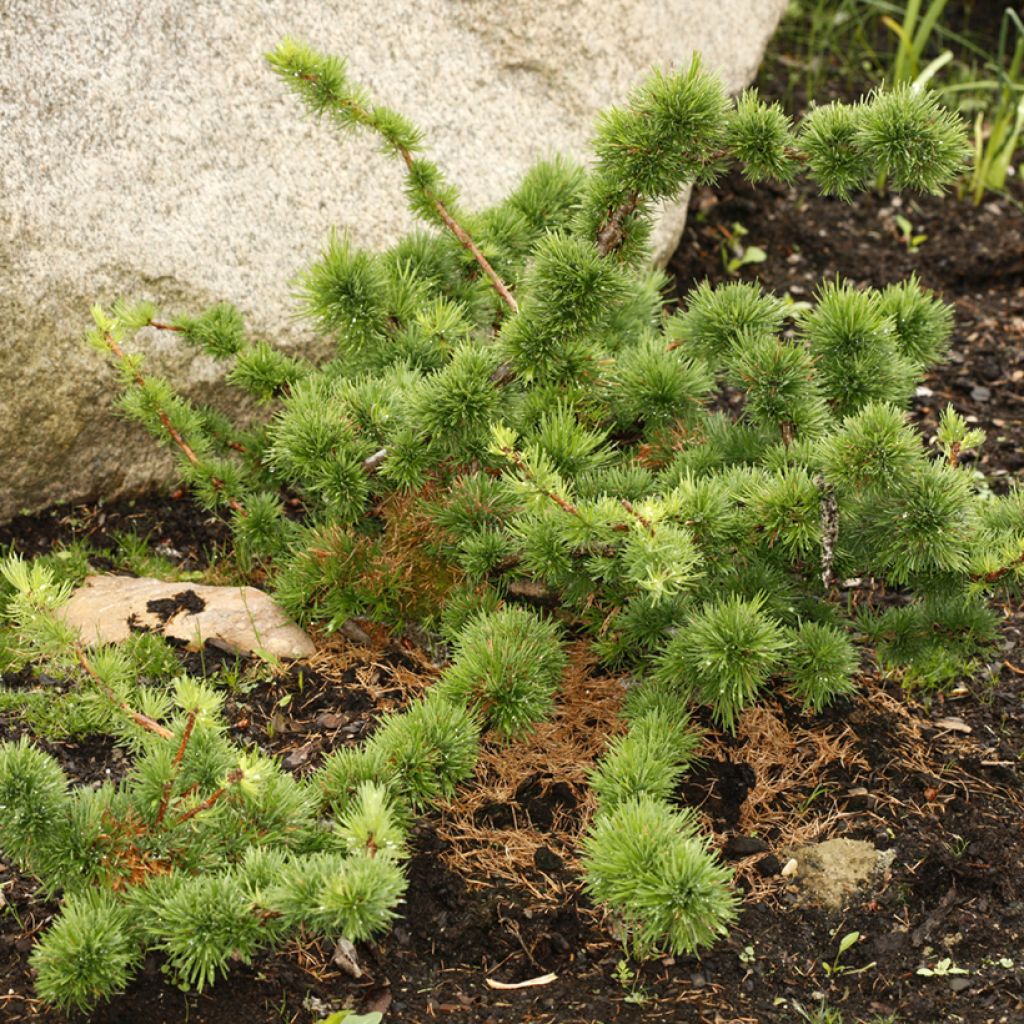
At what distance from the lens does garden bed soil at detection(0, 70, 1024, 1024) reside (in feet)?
7.72

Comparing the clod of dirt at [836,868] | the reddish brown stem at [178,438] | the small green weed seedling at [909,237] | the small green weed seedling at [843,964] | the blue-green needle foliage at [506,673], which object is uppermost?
→ the small green weed seedling at [909,237]

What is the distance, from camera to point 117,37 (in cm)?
367

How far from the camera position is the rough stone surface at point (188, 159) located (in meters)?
3.54

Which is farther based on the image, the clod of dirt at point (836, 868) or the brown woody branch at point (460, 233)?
the brown woody branch at point (460, 233)

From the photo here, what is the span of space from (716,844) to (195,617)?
144 centimetres

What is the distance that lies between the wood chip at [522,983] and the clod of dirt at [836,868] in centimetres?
57

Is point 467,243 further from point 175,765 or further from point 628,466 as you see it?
point 175,765

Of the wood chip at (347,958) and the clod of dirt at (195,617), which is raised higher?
the clod of dirt at (195,617)

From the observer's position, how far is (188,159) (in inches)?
149

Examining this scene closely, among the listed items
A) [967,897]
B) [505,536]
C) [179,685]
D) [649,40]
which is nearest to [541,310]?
[505,536]

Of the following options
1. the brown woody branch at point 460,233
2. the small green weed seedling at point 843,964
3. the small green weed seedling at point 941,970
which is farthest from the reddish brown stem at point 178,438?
the small green weed seedling at point 941,970

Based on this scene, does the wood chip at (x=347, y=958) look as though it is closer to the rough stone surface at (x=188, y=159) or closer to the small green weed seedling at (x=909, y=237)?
the rough stone surface at (x=188, y=159)

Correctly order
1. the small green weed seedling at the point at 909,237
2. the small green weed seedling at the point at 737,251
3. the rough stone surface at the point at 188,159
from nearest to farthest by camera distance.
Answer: the rough stone surface at the point at 188,159
the small green weed seedling at the point at 737,251
the small green weed seedling at the point at 909,237

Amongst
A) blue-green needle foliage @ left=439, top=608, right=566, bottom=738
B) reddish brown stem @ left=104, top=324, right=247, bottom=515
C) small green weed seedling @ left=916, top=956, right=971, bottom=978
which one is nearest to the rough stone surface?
reddish brown stem @ left=104, top=324, right=247, bottom=515
